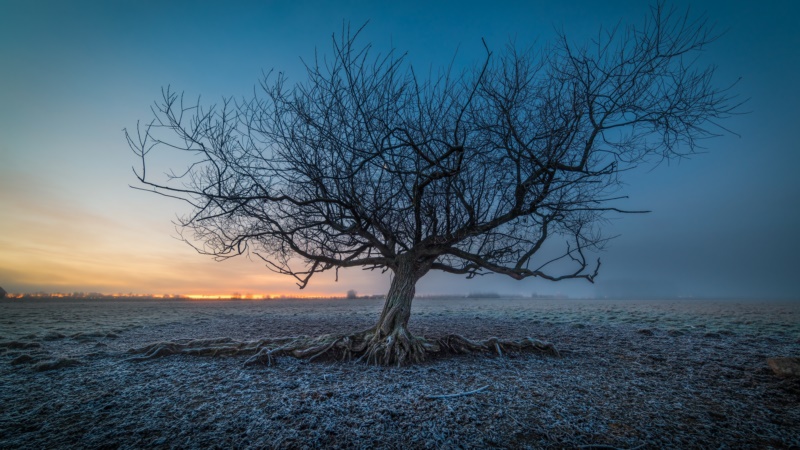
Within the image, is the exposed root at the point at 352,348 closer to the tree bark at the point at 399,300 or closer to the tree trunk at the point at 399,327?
the tree trunk at the point at 399,327

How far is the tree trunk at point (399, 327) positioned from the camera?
6.87m

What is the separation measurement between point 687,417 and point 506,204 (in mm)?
4983

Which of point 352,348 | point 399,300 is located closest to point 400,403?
point 352,348

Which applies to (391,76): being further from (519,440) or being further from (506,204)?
(519,440)

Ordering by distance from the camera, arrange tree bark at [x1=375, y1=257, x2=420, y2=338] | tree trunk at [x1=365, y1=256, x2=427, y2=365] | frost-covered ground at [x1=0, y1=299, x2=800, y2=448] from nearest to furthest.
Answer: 1. frost-covered ground at [x1=0, y1=299, x2=800, y2=448]
2. tree trunk at [x1=365, y1=256, x2=427, y2=365]
3. tree bark at [x1=375, y1=257, x2=420, y2=338]

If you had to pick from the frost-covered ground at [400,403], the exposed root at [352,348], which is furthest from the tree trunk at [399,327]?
the frost-covered ground at [400,403]

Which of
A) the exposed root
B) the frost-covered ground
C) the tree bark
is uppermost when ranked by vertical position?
the tree bark

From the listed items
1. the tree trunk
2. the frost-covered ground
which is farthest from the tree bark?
the frost-covered ground

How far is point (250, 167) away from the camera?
264 inches

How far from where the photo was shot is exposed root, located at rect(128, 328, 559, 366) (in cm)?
690

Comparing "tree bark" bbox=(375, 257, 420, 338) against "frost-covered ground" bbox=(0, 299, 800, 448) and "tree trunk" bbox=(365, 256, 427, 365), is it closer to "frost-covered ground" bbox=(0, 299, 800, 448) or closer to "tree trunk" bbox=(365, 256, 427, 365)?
"tree trunk" bbox=(365, 256, 427, 365)

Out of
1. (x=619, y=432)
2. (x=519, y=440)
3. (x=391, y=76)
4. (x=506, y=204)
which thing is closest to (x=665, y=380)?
(x=619, y=432)

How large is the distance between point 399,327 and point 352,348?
1211 mm

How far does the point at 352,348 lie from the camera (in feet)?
24.1
